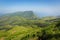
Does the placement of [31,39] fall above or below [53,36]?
below

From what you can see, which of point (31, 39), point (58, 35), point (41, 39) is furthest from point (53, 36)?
point (31, 39)

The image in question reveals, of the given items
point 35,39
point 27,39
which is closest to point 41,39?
point 35,39

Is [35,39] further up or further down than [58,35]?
further down

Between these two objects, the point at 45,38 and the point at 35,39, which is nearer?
the point at 45,38

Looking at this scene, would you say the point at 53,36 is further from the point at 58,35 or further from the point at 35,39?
the point at 35,39

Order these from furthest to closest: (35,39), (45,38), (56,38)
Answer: (35,39)
(45,38)
(56,38)

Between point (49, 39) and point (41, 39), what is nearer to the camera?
point (49, 39)

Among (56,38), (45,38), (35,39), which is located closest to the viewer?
(56,38)

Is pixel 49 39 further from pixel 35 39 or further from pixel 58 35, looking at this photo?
pixel 35 39
